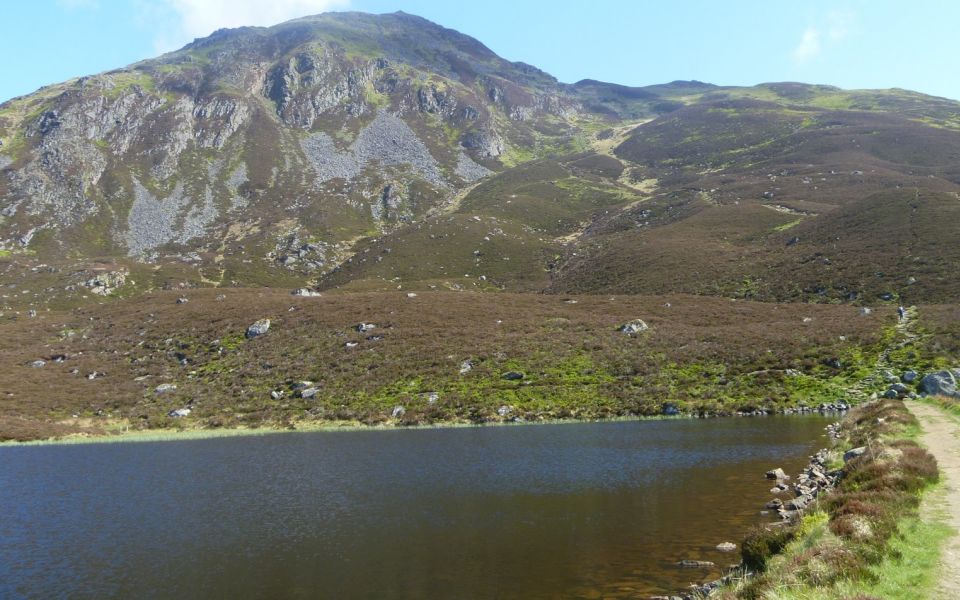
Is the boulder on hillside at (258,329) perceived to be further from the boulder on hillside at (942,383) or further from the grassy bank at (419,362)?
the boulder on hillside at (942,383)

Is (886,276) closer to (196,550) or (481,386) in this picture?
(481,386)

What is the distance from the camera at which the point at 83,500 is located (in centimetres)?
3522

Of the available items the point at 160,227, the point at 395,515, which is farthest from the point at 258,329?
the point at 160,227

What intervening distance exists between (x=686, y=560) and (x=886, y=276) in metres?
87.9

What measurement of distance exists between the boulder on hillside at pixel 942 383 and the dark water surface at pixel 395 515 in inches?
557

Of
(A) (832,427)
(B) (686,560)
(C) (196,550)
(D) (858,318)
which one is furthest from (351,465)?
(D) (858,318)

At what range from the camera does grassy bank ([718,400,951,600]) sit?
1263 cm

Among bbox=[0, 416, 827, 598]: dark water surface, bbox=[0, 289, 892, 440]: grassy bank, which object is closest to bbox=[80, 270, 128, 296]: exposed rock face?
bbox=[0, 289, 892, 440]: grassy bank

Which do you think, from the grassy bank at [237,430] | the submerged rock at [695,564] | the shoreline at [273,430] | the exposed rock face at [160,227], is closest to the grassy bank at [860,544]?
the submerged rock at [695,564]

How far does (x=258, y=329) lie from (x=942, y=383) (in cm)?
8384

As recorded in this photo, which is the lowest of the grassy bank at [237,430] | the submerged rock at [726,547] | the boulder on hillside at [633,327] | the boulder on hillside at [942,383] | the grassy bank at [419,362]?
the grassy bank at [237,430]

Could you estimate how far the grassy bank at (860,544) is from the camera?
12.6m

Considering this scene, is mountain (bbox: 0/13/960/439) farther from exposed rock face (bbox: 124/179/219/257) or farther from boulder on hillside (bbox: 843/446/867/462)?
boulder on hillside (bbox: 843/446/867/462)

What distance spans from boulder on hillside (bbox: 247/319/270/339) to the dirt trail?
258 feet
